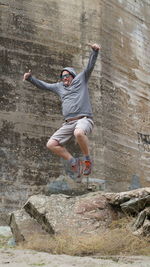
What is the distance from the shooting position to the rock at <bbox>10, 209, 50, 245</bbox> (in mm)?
6762

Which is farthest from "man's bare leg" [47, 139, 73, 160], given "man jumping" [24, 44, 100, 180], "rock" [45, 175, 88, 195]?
"rock" [45, 175, 88, 195]

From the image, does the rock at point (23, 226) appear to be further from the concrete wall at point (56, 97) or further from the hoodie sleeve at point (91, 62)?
the concrete wall at point (56, 97)

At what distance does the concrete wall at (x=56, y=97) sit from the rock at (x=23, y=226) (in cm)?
315

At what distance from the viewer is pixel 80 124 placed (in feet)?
22.2

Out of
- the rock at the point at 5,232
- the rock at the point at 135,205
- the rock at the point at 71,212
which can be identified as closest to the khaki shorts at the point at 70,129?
the rock at the point at 71,212

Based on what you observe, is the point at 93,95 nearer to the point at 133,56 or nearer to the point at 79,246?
the point at 133,56

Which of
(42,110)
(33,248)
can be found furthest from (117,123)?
(33,248)

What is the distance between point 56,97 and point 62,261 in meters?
6.83

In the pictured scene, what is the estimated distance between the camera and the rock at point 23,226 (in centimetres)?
676

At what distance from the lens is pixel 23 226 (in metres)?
6.95

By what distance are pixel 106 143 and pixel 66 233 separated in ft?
18.6

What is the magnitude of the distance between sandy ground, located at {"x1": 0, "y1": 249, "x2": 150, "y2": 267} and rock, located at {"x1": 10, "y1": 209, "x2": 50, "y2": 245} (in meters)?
1.14

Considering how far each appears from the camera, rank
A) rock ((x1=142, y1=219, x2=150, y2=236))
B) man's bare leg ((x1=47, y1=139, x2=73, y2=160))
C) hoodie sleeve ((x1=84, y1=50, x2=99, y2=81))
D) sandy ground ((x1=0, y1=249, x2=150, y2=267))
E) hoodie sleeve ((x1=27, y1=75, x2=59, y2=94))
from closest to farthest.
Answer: sandy ground ((x1=0, y1=249, x2=150, y2=267)), rock ((x1=142, y1=219, x2=150, y2=236)), hoodie sleeve ((x1=84, y1=50, x2=99, y2=81)), man's bare leg ((x1=47, y1=139, x2=73, y2=160)), hoodie sleeve ((x1=27, y1=75, x2=59, y2=94))

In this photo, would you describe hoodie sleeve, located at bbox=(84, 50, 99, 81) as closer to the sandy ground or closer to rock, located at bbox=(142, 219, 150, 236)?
rock, located at bbox=(142, 219, 150, 236)
